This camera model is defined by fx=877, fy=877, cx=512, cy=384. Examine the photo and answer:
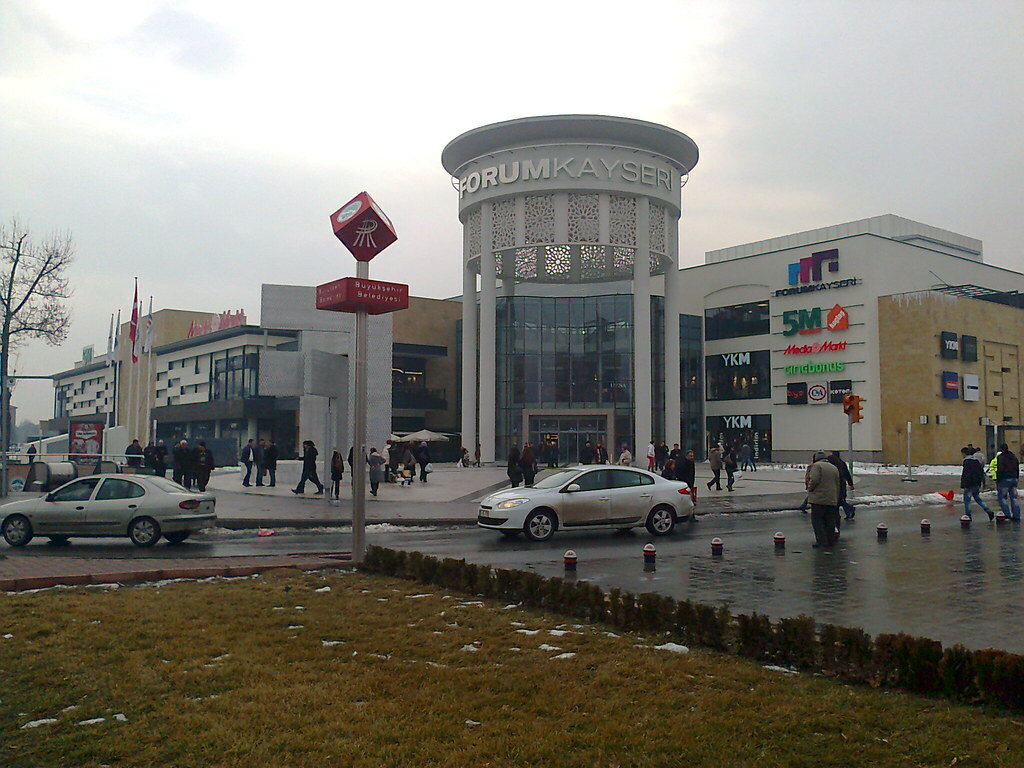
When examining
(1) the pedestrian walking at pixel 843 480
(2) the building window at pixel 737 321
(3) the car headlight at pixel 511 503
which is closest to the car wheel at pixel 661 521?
Answer: (3) the car headlight at pixel 511 503

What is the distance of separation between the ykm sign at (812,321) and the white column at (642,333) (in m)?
12.0

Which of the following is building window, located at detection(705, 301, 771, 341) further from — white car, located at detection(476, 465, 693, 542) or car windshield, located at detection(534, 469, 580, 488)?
car windshield, located at detection(534, 469, 580, 488)

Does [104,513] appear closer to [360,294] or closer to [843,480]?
[360,294]

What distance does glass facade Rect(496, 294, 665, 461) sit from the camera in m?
56.8

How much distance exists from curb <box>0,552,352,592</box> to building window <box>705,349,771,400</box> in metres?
54.1

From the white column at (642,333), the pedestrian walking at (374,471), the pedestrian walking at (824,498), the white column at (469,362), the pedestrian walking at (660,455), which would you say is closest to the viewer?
the pedestrian walking at (824,498)

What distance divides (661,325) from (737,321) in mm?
9075

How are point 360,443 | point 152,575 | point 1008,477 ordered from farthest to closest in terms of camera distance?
point 1008,477
point 360,443
point 152,575

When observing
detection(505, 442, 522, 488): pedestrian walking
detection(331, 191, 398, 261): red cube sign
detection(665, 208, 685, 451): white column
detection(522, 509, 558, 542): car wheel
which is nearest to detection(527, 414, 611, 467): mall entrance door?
detection(665, 208, 685, 451): white column

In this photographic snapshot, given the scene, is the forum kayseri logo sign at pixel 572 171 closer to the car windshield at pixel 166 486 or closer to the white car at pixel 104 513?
the car windshield at pixel 166 486

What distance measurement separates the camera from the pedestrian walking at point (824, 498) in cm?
1494

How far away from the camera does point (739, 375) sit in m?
64.1

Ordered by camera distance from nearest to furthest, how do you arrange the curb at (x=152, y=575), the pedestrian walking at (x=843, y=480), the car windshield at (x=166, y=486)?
the curb at (x=152, y=575) → the car windshield at (x=166, y=486) → the pedestrian walking at (x=843, y=480)

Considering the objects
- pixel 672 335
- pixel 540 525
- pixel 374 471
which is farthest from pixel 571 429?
pixel 540 525
